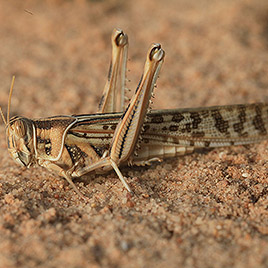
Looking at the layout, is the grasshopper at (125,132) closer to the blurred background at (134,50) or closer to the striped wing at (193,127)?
the striped wing at (193,127)

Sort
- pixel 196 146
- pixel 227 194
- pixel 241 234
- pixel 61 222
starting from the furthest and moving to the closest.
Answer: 1. pixel 196 146
2. pixel 227 194
3. pixel 61 222
4. pixel 241 234

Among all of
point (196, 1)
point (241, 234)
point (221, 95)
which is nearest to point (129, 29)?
point (196, 1)

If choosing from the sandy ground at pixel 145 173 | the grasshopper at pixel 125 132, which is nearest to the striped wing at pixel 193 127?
the grasshopper at pixel 125 132

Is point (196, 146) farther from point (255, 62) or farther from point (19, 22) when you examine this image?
point (19, 22)

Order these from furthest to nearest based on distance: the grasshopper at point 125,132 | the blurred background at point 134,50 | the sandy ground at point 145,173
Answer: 1. the blurred background at point 134,50
2. the grasshopper at point 125,132
3. the sandy ground at point 145,173

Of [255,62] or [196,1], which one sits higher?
[196,1]

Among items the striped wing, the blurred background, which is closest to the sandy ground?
the blurred background
